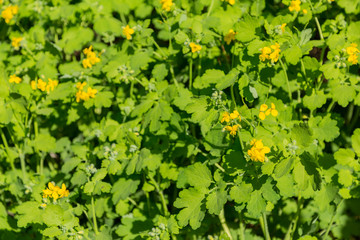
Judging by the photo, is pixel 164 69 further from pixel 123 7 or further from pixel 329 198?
pixel 329 198

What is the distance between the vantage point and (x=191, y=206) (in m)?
2.43

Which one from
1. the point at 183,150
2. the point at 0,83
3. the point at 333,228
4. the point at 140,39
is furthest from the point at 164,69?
the point at 333,228

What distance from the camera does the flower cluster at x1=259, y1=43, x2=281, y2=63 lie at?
92.3 inches

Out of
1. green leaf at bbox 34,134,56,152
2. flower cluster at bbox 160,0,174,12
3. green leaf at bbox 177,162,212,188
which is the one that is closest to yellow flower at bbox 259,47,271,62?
green leaf at bbox 177,162,212,188

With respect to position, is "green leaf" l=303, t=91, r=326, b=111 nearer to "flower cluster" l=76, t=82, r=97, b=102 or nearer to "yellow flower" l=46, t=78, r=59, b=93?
"flower cluster" l=76, t=82, r=97, b=102

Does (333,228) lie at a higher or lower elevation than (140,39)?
lower

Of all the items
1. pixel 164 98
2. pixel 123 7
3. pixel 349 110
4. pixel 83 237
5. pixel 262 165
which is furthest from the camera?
pixel 123 7

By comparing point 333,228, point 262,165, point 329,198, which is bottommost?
point 333,228

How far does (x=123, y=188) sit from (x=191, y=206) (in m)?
0.70

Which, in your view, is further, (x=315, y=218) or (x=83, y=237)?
(x=315, y=218)

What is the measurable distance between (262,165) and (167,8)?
4.55ft

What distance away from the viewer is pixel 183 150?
2.94m

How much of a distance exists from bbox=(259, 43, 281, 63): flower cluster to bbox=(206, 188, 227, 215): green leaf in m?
0.85

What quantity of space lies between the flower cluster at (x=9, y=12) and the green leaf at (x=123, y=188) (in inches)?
70.4
